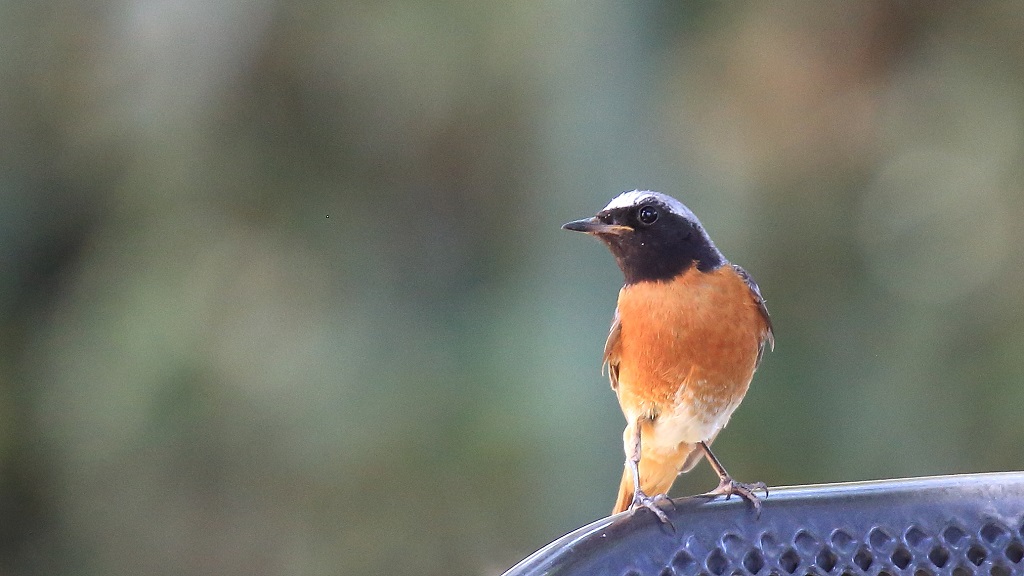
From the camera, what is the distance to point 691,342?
124 inches

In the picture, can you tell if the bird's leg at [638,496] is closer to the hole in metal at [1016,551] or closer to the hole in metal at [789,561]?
the hole in metal at [789,561]

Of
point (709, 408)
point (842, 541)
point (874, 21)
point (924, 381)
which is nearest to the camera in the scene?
point (842, 541)

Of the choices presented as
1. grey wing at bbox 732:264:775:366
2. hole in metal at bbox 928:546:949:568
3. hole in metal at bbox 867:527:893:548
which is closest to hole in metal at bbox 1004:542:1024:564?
hole in metal at bbox 928:546:949:568

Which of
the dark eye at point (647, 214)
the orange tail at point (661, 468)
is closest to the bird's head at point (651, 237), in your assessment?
the dark eye at point (647, 214)

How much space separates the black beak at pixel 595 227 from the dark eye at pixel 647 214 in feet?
0.16

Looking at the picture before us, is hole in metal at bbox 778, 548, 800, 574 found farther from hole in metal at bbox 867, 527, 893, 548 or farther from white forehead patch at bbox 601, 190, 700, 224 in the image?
white forehead patch at bbox 601, 190, 700, 224

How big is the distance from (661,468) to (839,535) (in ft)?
4.18

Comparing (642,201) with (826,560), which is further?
(642,201)

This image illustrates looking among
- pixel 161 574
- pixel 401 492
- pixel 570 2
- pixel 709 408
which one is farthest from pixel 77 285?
pixel 709 408

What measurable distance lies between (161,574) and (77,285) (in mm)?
1735

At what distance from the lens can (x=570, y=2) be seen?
6184 mm

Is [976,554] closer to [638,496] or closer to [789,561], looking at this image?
[789,561]

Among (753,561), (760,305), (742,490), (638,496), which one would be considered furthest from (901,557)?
(760,305)

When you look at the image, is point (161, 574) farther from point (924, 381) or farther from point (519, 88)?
point (924, 381)
